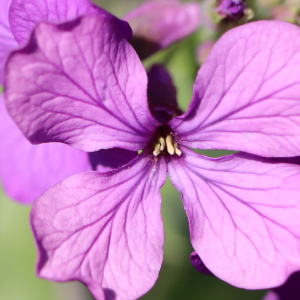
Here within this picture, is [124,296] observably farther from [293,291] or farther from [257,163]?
[293,291]

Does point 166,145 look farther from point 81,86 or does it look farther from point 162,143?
point 81,86

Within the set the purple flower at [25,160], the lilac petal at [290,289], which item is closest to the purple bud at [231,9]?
the purple flower at [25,160]

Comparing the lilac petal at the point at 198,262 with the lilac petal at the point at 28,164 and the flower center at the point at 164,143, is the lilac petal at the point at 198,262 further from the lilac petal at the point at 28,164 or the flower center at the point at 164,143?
the lilac petal at the point at 28,164

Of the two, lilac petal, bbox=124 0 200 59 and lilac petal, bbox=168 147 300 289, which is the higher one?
lilac petal, bbox=124 0 200 59

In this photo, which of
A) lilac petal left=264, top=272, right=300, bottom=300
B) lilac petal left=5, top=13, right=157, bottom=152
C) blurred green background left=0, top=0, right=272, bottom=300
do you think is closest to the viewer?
lilac petal left=5, top=13, right=157, bottom=152

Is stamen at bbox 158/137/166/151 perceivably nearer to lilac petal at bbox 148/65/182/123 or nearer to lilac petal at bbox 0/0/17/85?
lilac petal at bbox 148/65/182/123

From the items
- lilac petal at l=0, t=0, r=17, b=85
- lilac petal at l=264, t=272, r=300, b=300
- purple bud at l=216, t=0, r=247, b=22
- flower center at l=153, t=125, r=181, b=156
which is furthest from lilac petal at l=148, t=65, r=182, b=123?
lilac petal at l=264, t=272, r=300, b=300
